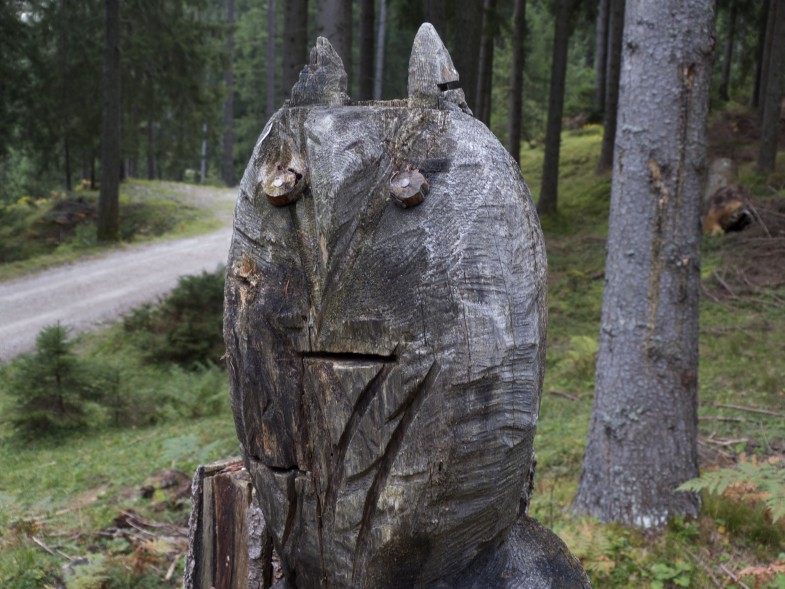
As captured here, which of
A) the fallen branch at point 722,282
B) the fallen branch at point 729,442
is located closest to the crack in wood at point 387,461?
the fallen branch at point 729,442

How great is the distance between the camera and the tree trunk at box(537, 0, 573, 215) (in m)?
14.7

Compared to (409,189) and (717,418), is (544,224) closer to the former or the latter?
(717,418)

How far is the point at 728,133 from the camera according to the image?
64.1ft

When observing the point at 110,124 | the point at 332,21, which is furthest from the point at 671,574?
the point at 110,124

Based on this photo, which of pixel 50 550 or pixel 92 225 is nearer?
pixel 50 550

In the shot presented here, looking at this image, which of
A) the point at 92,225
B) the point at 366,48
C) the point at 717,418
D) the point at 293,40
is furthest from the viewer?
the point at 92,225

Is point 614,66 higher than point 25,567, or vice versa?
point 614,66

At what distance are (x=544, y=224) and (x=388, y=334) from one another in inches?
555

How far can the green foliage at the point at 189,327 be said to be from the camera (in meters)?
9.55

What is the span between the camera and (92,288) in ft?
43.1

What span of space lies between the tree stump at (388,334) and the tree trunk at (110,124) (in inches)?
590

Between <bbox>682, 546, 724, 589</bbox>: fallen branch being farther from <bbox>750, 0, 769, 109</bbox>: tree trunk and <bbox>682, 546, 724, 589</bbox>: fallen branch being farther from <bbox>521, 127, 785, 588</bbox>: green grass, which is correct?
<bbox>750, 0, 769, 109</bbox>: tree trunk

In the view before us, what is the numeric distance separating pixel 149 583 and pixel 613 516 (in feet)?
9.18

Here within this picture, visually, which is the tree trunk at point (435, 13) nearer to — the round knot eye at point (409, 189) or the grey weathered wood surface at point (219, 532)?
the grey weathered wood surface at point (219, 532)
